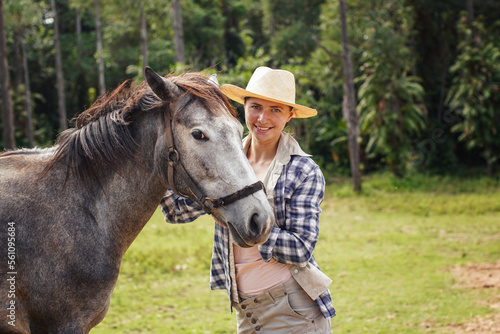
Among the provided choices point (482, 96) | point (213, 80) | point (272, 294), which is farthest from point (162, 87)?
point (482, 96)

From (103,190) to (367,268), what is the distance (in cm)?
558

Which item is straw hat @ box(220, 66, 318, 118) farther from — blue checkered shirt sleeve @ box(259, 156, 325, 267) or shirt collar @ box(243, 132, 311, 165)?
blue checkered shirt sleeve @ box(259, 156, 325, 267)

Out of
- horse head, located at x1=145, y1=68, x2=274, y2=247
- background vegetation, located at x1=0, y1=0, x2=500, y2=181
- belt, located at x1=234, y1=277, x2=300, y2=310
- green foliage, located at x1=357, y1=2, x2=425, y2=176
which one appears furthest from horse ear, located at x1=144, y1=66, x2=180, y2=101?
green foliage, located at x1=357, y1=2, x2=425, y2=176

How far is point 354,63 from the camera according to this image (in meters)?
17.6

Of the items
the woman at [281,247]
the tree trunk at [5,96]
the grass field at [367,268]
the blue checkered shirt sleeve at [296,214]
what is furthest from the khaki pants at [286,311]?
the tree trunk at [5,96]

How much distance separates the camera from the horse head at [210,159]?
1719 millimetres

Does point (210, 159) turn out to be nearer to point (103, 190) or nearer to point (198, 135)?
point (198, 135)

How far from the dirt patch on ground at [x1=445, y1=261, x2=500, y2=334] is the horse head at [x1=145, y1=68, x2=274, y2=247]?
12.6 ft

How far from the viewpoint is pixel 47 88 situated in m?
26.5

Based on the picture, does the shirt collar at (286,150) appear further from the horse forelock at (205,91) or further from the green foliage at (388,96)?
Result: the green foliage at (388,96)

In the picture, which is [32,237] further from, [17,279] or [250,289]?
[250,289]

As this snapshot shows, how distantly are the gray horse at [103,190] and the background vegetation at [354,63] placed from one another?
562 cm

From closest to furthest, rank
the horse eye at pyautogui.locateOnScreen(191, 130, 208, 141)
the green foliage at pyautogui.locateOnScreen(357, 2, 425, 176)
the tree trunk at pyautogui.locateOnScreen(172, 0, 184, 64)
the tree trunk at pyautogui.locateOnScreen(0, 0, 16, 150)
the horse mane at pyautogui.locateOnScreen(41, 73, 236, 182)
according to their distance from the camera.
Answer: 1. the horse eye at pyautogui.locateOnScreen(191, 130, 208, 141)
2. the horse mane at pyautogui.locateOnScreen(41, 73, 236, 182)
3. the tree trunk at pyautogui.locateOnScreen(0, 0, 16, 150)
4. the green foliage at pyautogui.locateOnScreen(357, 2, 425, 176)
5. the tree trunk at pyautogui.locateOnScreen(172, 0, 184, 64)

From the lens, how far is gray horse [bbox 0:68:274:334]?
176 cm
